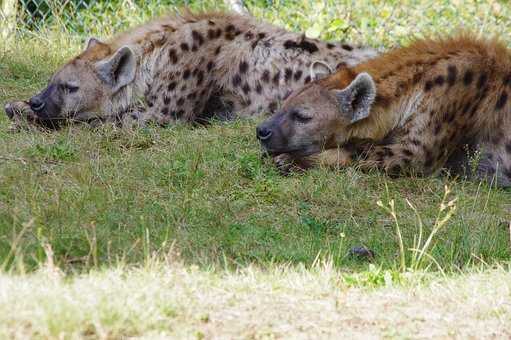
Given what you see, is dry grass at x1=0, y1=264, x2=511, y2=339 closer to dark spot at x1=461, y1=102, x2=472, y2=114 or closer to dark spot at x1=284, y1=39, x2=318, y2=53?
dark spot at x1=461, y1=102, x2=472, y2=114

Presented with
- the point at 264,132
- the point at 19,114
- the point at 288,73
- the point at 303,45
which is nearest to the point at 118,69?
the point at 19,114

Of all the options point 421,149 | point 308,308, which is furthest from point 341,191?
point 308,308

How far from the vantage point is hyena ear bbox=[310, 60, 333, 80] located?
6492 mm

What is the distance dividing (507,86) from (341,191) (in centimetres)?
126

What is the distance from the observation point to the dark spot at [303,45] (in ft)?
22.5

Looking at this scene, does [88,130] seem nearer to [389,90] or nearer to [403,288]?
[389,90]

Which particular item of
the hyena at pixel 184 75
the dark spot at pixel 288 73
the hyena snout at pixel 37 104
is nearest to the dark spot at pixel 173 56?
the hyena at pixel 184 75

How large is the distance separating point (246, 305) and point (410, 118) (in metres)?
2.50

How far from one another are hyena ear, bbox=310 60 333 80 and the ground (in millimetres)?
506

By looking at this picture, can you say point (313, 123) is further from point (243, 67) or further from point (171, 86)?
point (171, 86)

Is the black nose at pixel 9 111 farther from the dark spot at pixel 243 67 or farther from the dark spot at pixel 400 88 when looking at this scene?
the dark spot at pixel 400 88

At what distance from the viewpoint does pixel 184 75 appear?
6762 mm

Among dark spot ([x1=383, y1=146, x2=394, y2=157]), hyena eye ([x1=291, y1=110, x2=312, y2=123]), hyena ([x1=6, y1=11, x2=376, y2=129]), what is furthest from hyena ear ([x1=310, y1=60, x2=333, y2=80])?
dark spot ([x1=383, y1=146, x2=394, y2=157])

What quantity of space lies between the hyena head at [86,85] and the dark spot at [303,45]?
1.04 metres
